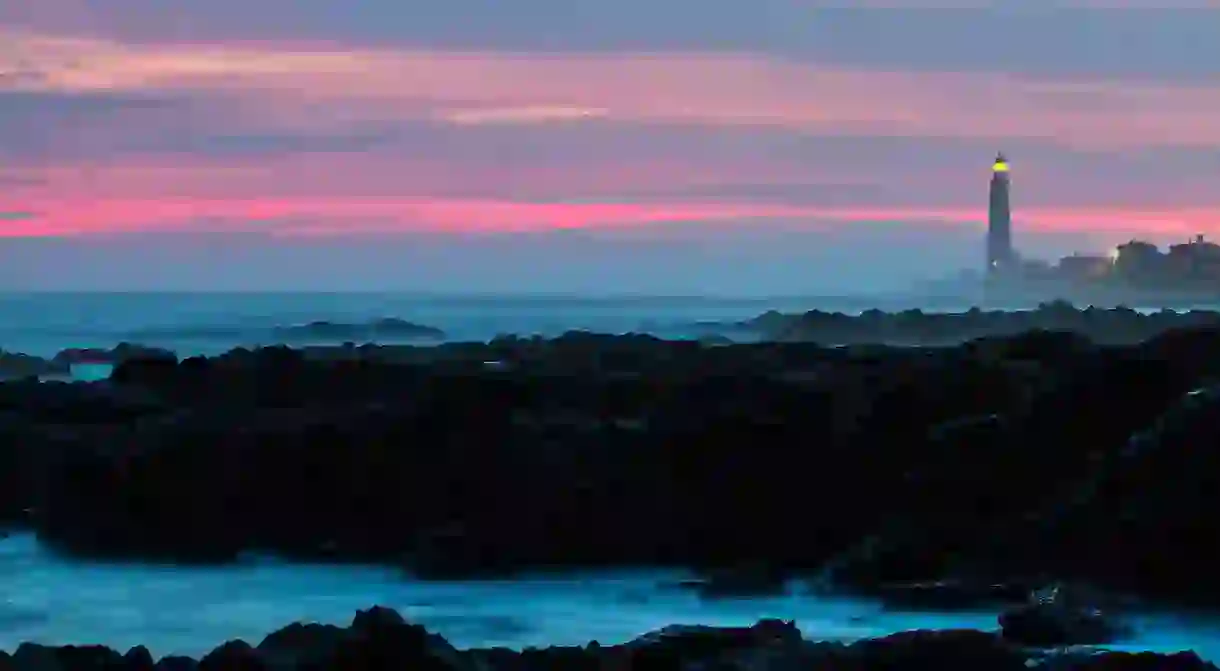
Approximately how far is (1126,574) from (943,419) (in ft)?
9.87

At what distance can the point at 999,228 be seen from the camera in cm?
8388

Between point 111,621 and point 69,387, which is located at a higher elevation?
point 69,387

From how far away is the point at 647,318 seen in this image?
60.3m

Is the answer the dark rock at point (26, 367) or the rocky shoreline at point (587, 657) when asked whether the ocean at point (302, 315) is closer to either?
the dark rock at point (26, 367)

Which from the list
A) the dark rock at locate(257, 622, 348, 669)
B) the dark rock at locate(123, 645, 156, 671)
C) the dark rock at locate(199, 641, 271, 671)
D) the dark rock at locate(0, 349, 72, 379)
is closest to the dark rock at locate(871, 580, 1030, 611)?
the dark rock at locate(257, 622, 348, 669)

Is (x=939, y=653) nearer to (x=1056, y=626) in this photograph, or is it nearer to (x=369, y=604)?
(x=1056, y=626)

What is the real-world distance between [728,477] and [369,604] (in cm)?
241

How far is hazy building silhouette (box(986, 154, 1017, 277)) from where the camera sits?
81688 millimetres

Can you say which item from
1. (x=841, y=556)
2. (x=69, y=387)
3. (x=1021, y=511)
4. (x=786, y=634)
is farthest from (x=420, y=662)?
(x=69, y=387)

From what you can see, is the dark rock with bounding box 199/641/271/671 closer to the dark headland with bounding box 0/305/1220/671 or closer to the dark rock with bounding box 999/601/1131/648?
the dark rock with bounding box 999/601/1131/648

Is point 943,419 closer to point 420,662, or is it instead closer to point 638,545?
point 638,545

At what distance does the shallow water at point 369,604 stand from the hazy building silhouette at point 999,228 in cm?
7310

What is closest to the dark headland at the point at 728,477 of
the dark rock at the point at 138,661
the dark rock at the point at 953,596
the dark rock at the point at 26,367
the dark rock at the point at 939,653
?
the dark rock at the point at 953,596

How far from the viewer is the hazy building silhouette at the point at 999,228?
81.7 meters
